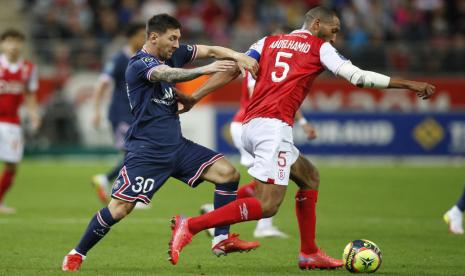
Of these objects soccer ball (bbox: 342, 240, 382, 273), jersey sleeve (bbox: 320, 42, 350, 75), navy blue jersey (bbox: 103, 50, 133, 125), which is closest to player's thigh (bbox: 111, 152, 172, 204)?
jersey sleeve (bbox: 320, 42, 350, 75)

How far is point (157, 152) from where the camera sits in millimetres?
8352

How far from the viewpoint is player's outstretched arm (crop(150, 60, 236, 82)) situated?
7789 millimetres

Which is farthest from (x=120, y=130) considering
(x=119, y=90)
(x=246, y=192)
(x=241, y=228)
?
(x=246, y=192)

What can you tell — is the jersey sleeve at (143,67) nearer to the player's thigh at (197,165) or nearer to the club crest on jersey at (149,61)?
the club crest on jersey at (149,61)

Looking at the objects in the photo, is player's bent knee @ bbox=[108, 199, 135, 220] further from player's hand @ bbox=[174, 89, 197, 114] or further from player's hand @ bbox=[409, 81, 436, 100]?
player's hand @ bbox=[409, 81, 436, 100]

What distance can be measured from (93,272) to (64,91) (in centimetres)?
1623

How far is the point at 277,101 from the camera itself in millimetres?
8328

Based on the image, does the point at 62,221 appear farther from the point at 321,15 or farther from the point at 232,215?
the point at 321,15

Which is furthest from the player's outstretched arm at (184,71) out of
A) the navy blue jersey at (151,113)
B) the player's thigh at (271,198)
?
the player's thigh at (271,198)

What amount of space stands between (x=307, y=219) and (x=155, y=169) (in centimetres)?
151

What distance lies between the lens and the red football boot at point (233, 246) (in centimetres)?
820

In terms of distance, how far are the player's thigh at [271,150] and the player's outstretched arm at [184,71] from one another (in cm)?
68

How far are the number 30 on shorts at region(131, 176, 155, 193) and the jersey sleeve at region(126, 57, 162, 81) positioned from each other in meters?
0.90

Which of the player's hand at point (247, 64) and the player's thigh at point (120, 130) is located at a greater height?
the player's hand at point (247, 64)
